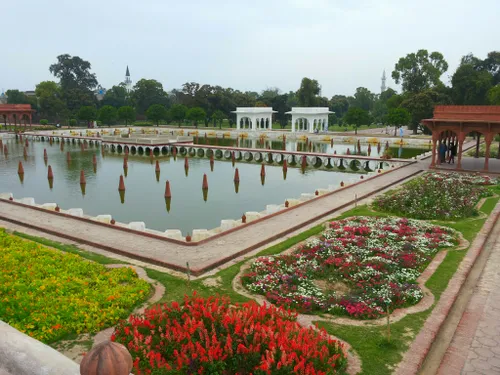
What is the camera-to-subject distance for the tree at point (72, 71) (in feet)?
331

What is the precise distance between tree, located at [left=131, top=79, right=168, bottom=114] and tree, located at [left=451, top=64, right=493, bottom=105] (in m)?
57.3

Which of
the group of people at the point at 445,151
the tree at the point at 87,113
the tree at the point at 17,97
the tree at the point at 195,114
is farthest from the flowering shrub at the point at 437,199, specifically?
the tree at the point at 17,97

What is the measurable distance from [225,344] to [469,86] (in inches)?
2525

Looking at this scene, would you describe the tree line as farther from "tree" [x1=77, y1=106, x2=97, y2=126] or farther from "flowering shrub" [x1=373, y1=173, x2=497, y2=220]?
"flowering shrub" [x1=373, y1=173, x2=497, y2=220]

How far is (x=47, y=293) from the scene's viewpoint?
8.21 metres

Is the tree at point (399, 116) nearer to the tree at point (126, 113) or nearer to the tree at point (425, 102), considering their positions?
the tree at point (425, 102)

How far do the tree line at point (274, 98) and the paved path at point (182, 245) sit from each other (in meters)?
41.2

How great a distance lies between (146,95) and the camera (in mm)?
90062

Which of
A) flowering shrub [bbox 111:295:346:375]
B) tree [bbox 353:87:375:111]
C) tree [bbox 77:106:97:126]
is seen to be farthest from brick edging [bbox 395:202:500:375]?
tree [bbox 353:87:375:111]

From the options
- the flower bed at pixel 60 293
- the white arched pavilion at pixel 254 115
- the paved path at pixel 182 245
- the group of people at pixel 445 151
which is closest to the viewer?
the flower bed at pixel 60 293

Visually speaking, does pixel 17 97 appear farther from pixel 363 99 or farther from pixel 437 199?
pixel 437 199

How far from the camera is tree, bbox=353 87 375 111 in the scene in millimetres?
102688

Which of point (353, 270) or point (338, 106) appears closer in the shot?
point (353, 270)

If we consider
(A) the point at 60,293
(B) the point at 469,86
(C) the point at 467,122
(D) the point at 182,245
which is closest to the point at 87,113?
(B) the point at 469,86
